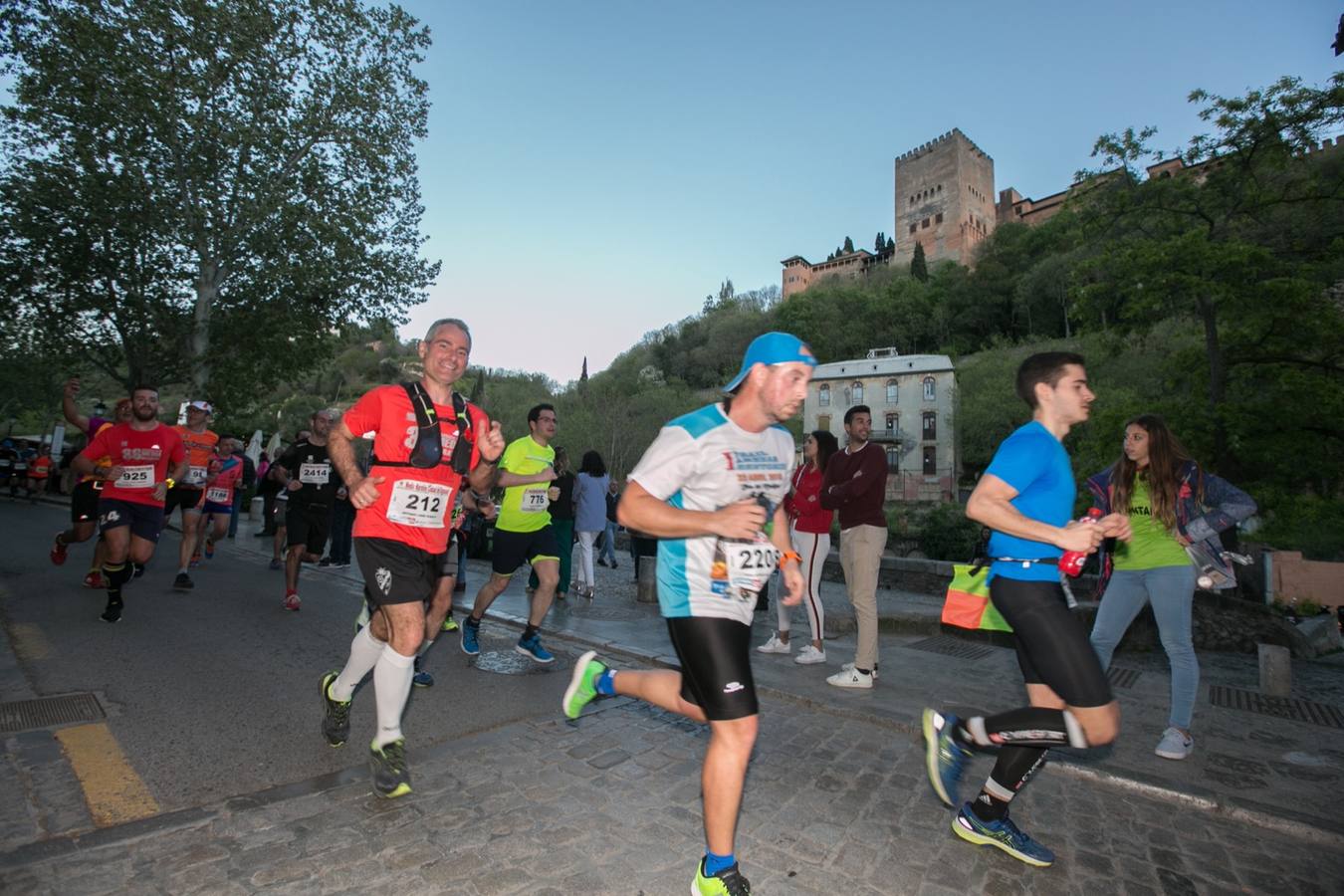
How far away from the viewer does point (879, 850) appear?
288 cm

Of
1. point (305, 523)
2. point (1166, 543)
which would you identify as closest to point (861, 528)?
point (1166, 543)

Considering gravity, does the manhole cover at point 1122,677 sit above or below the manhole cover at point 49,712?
below

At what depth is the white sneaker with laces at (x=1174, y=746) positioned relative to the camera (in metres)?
4.09

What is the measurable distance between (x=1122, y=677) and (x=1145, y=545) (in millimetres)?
2936

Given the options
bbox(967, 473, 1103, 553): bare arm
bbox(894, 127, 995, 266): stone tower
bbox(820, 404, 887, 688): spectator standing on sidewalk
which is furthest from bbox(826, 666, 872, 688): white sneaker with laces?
bbox(894, 127, 995, 266): stone tower

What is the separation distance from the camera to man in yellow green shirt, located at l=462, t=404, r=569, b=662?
5.74m

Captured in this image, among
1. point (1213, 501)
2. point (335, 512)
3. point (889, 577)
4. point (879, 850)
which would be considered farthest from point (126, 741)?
point (889, 577)

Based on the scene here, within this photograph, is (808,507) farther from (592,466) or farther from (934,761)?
(592,466)

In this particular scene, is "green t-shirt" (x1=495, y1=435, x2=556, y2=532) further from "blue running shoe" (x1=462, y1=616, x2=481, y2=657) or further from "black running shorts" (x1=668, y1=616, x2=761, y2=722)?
"black running shorts" (x1=668, y1=616, x2=761, y2=722)

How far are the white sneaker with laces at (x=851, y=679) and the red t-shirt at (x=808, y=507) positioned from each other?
1352 mm

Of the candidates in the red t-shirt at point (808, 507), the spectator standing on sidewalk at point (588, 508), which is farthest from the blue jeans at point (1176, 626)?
the spectator standing on sidewalk at point (588, 508)

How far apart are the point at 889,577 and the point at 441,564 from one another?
31.1ft

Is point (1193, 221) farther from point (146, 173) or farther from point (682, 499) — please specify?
point (146, 173)

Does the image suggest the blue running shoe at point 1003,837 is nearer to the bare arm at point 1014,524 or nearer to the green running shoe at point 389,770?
the bare arm at point 1014,524
